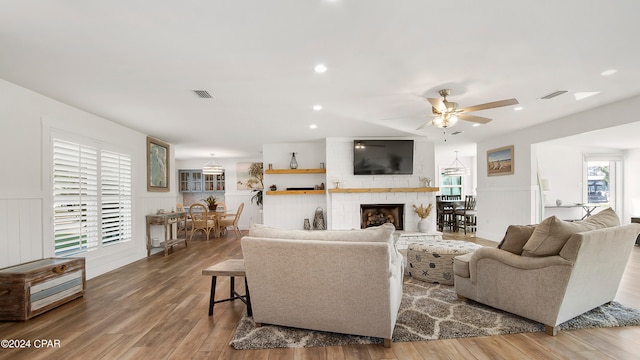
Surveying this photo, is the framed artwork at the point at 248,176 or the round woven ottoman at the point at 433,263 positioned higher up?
the framed artwork at the point at 248,176

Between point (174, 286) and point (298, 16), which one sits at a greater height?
point (298, 16)

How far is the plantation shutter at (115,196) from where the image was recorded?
4711 millimetres

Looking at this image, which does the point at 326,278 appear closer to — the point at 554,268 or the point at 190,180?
the point at 554,268

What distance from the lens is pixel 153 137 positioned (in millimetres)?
6246

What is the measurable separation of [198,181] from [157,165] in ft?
13.1

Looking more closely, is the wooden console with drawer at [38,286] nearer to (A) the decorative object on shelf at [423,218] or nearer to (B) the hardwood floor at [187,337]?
(B) the hardwood floor at [187,337]

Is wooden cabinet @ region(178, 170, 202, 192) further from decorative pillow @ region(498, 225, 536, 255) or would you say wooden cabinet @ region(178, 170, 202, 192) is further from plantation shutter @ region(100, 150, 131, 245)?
decorative pillow @ region(498, 225, 536, 255)

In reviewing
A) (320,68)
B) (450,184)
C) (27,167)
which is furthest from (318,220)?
(450,184)

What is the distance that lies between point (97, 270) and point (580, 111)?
24.8ft

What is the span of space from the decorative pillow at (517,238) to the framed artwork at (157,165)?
5930mm

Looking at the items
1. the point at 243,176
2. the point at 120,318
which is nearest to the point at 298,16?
the point at 120,318

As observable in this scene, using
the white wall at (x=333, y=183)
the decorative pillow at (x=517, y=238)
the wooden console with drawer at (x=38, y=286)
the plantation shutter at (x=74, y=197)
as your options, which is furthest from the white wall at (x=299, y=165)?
the decorative pillow at (x=517, y=238)

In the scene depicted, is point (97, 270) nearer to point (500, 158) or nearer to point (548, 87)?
point (548, 87)

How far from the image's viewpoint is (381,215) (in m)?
6.98
